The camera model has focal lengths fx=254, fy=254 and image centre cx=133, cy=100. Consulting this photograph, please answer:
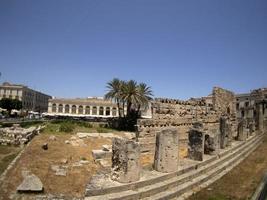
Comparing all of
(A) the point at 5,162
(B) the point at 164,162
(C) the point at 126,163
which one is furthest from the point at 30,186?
(A) the point at 5,162

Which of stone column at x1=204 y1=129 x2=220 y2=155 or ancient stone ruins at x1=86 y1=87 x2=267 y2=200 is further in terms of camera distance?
stone column at x1=204 y1=129 x2=220 y2=155

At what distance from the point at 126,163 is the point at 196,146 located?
3.70 m

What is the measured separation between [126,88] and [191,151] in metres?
24.8

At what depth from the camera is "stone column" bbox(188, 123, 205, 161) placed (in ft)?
27.8

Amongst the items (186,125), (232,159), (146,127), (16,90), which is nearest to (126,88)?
(186,125)

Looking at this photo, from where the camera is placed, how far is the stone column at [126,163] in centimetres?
567

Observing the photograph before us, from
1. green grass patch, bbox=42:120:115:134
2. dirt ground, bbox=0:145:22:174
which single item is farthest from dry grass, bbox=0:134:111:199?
green grass patch, bbox=42:120:115:134

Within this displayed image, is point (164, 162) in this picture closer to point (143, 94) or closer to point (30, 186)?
point (30, 186)

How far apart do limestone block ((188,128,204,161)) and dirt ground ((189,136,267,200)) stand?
101cm

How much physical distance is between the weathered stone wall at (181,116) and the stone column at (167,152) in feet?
11.6

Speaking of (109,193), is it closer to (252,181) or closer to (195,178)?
(195,178)

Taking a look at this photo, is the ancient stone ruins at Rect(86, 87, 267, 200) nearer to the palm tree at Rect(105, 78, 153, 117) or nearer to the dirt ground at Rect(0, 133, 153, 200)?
Result: the dirt ground at Rect(0, 133, 153, 200)

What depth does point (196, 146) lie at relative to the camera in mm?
8578

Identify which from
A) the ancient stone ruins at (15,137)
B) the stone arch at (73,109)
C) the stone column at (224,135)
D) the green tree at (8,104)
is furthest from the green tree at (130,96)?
the stone arch at (73,109)
